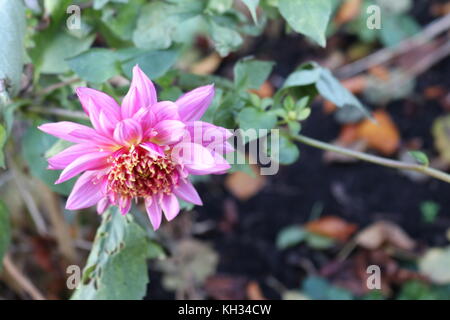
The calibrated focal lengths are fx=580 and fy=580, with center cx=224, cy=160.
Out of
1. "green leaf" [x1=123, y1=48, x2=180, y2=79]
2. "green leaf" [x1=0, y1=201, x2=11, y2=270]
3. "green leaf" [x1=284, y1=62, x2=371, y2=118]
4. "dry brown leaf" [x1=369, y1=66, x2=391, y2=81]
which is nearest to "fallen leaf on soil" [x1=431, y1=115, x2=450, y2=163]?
"dry brown leaf" [x1=369, y1=66, x2=391, y2=81]

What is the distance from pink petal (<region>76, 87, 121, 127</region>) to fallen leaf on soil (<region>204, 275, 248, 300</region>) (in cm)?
88

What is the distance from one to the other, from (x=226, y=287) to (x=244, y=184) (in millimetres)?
381

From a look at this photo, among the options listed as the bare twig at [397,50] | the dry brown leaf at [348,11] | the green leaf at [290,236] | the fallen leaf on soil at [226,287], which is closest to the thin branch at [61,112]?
the fallen leaf on soil at [226,287]

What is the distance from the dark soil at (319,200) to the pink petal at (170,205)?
2.68 ft

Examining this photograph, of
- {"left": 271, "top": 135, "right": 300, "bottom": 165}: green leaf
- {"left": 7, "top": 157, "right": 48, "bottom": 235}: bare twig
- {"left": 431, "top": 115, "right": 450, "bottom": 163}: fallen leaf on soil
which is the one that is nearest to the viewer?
{"left": 271, "top": 135, "right": 300, "bottom": 165}: green leaf

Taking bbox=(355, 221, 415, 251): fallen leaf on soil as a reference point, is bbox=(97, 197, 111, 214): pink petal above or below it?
above

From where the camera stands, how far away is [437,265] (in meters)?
1.57

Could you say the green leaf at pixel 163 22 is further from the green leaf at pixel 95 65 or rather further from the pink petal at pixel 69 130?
the pink petal at pixel 69 130

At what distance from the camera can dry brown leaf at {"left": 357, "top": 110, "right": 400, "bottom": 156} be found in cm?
186

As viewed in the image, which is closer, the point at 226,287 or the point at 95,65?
the point at 95,65

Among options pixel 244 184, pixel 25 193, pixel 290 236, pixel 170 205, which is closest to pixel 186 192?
pixel 170 205

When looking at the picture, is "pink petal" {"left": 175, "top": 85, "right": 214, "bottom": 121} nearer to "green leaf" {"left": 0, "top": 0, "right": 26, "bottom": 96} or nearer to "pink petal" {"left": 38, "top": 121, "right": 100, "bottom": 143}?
"pink petal" {"left": 38, "top": 121, "right": 100, "bottom": 143}

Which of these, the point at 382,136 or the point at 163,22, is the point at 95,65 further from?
the point at 382,136

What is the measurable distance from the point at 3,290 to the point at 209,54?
1.14 m
